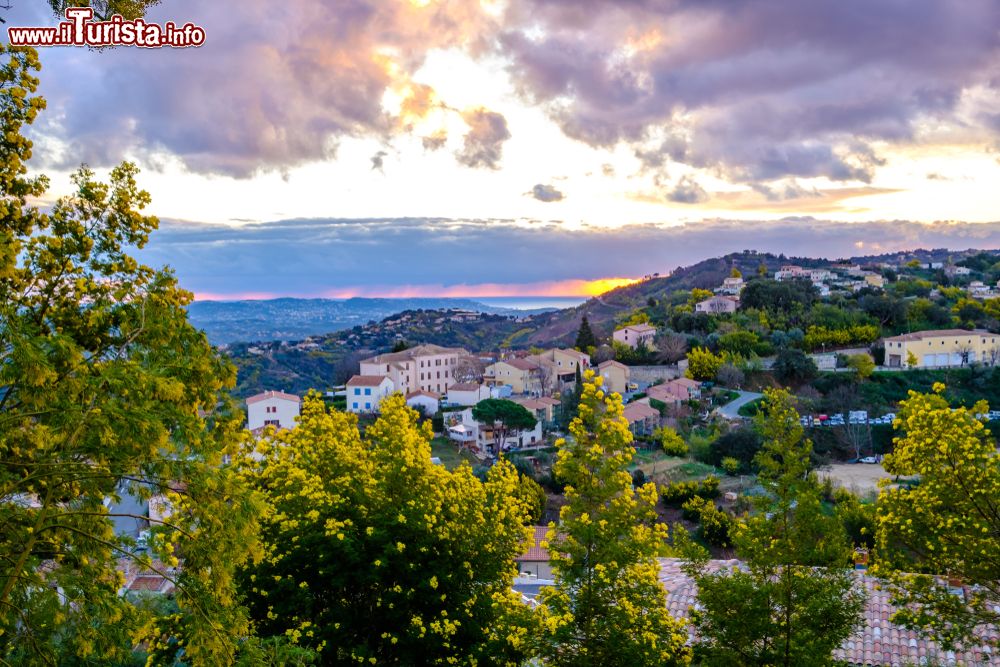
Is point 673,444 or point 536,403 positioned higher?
point 536,403

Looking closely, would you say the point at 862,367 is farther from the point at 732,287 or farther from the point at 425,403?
the point at 732,287

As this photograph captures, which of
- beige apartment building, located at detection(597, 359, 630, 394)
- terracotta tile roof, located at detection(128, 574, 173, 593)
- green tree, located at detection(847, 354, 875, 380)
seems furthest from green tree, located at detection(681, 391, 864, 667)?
green tree, located at detection(847, 354, 875, 380)

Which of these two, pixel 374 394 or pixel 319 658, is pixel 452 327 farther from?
pixel 319 658

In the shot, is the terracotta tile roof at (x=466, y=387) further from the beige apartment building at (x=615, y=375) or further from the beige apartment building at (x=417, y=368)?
the beige apartment building at (x=615, y=375)

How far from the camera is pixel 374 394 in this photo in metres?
45.6

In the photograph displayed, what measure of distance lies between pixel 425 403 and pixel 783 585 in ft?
125

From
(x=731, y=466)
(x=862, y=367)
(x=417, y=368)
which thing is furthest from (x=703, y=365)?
(x=417, y=368)

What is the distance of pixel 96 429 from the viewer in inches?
174

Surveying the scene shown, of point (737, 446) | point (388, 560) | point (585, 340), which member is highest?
point (388, 560)

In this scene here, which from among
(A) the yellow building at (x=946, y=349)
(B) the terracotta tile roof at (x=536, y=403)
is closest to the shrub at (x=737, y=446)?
(B) the terracotta tile roof at (x=536, y=403)

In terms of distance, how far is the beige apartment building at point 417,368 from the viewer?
5093 centimetres

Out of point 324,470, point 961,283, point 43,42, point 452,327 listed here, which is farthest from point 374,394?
point 961,283

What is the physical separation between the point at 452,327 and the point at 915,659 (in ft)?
311

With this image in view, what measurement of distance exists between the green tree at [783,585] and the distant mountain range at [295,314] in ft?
307
